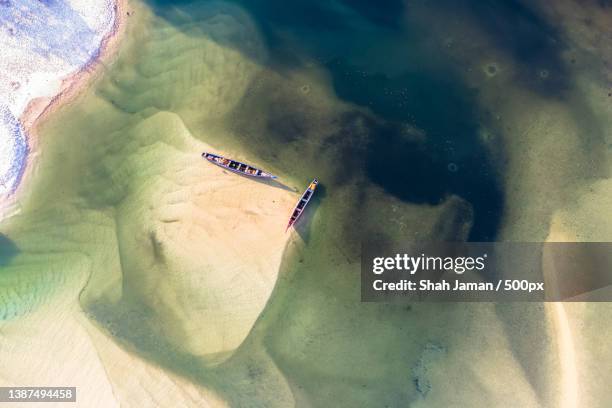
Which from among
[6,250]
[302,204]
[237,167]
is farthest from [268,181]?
[6,250]

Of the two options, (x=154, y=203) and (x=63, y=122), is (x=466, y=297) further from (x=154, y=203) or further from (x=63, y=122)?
(x=63, y=122)

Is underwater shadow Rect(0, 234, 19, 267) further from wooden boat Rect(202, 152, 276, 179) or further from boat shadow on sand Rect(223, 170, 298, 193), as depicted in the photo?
boat shadow on sand Rect(223, 170, 298, 193)

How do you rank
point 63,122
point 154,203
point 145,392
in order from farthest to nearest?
point 63,122
point 154,203
point 145,392

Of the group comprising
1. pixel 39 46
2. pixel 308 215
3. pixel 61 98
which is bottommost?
pixel 308 215

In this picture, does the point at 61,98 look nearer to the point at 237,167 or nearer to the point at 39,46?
the point at 39,46

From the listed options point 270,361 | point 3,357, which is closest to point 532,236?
point 270,361

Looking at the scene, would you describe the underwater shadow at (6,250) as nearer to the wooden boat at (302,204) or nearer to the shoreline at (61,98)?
the shoreline at (61,98)
